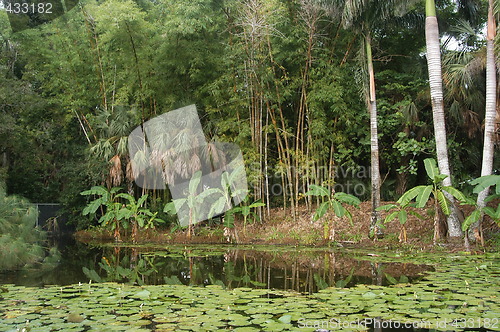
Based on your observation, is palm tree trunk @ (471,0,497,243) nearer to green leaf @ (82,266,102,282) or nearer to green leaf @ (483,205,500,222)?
green leaf @ (483,205,500,222)

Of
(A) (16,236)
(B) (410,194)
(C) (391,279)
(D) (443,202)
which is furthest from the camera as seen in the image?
(B) (410,194)

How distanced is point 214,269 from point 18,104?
9.40 meters

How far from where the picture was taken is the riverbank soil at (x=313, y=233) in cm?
963

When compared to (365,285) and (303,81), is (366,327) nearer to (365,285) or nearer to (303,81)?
(365,285)

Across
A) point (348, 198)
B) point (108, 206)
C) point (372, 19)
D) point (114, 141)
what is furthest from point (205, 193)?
point (372, 19)

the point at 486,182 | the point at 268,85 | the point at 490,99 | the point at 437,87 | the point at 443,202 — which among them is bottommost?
the point at 443,202

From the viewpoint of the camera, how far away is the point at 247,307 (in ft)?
14.9

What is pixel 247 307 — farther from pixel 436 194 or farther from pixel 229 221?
pixel 229 221

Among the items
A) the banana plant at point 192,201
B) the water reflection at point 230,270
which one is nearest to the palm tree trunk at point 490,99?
the water reflection at point 230,270

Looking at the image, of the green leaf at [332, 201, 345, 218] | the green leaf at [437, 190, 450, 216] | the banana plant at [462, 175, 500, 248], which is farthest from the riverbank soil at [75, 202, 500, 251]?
the green leaf at [437, 190, 450, 216]

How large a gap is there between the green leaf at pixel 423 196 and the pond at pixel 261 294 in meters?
0.95

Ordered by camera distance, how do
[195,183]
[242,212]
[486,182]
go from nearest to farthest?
[486,182], [242,212], [195,183]

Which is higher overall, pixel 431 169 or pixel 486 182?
pixel 431 169

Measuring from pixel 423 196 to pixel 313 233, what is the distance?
318 centimetres
